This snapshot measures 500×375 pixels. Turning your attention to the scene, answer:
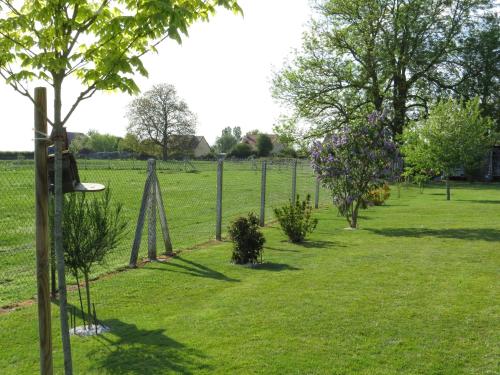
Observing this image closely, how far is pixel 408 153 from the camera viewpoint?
30844 mm

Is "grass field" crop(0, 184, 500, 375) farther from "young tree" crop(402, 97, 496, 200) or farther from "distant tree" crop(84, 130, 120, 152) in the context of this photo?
"distant tree" crop(84, 130, 120, 152)

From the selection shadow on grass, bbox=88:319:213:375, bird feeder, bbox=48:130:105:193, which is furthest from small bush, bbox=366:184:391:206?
bird feeder, bbox=48:130:105:193

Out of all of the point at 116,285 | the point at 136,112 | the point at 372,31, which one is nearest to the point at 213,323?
the point at 116,285

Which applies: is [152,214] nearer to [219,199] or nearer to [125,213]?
[219,199]

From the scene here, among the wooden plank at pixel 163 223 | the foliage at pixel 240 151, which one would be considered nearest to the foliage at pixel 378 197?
the wooden plank at pixel 163 223

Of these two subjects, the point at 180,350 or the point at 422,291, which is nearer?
the point at 180,350

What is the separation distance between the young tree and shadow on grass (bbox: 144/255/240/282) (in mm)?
21413

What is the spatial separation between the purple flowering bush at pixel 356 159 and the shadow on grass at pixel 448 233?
1.32 meters

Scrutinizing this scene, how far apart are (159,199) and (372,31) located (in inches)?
1342

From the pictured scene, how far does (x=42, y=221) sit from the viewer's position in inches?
158

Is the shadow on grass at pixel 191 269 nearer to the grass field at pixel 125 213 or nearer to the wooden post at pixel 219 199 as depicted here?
the grass field at pixel 125 213

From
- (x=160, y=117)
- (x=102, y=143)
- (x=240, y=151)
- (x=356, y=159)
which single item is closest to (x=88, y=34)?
(x=356, y=159)

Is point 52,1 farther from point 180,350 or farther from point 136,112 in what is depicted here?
point 136,112

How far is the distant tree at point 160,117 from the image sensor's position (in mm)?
70688
